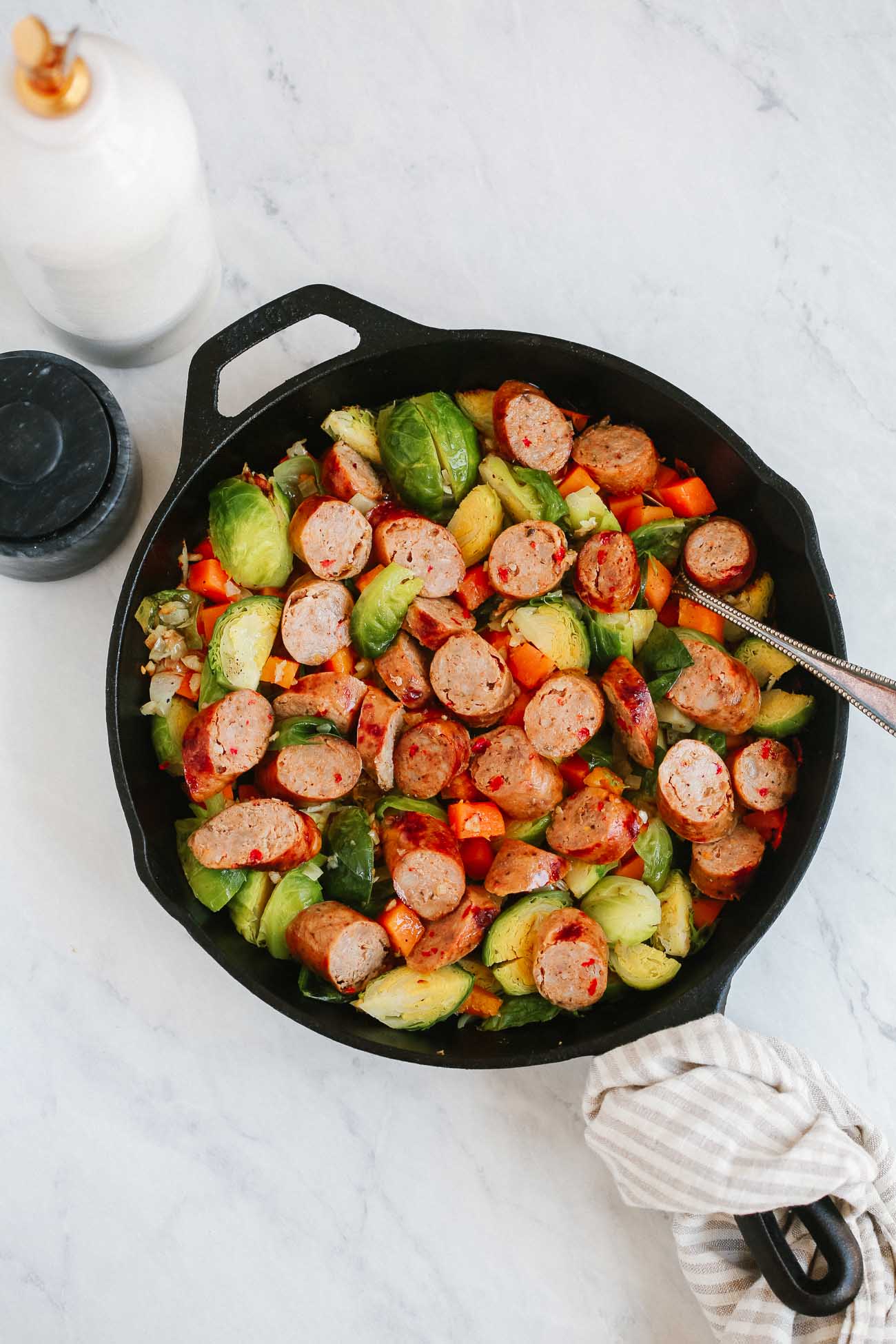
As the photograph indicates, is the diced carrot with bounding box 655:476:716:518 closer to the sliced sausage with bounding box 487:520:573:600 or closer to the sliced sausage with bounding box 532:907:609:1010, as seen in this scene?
the sliced sausage with bounding box 487:520:573:600

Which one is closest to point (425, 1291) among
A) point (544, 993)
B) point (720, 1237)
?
point (720, 1237)

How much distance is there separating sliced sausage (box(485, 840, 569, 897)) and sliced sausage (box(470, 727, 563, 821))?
0.08 meters

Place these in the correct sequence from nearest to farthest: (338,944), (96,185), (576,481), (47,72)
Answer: (47,72)
(96,185)
(338,944)
(576,481)

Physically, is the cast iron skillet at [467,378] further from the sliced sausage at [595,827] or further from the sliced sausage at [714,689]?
the sliced sausage at [595,827]

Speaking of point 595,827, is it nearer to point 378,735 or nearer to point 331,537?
point 378,735

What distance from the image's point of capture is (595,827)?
7.32ft

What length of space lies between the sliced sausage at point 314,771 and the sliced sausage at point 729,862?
73 cm

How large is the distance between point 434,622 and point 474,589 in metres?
0.15

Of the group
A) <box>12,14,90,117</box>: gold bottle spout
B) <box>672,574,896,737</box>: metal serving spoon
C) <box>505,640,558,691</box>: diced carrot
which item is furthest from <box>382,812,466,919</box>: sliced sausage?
<box>12,14,90,117</box>: gold bottle spout

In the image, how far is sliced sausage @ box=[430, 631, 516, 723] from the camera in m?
2.31

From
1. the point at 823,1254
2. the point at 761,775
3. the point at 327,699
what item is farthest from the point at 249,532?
the point at 823,1254

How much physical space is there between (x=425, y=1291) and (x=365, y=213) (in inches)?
96.9

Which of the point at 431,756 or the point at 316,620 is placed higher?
the point at 316,620

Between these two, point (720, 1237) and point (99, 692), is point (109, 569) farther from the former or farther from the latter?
point (720, 1237)
